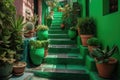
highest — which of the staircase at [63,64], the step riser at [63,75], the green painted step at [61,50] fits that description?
the green painted step at [61,50]

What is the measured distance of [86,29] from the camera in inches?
209

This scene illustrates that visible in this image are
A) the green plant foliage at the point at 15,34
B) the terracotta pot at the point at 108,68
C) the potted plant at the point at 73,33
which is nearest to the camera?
the terracotta pot at the point at 108,68

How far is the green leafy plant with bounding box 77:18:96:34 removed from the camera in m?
5.30

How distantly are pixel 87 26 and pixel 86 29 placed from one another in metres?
0.10

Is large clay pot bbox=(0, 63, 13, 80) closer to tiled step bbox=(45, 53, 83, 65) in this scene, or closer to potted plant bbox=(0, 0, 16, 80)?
potted plant bbox=(0, 0, 16, 80)

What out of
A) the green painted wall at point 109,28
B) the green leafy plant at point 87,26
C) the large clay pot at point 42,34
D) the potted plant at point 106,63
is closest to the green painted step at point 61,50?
the large clay pot at point 42,34

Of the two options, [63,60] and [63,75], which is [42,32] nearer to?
[63,60]

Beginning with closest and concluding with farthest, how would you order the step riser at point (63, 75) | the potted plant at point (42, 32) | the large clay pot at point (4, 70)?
1. the large clay pot at point (4, 70)
2. the step riser at point (63, 75)
3. the potted plant at point (42, 32)

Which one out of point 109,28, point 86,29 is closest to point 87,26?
point 86,29

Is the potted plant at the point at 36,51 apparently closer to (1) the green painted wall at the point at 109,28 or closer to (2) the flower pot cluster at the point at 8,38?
(2) the flower pot cluster at the point at 8,38

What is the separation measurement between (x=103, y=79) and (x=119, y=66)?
42 cm

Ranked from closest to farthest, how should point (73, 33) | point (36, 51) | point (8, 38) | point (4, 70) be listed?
point (4, 70) → point (8, 38) → point (36, 51) → point (73, 33)

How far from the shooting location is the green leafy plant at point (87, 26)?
5.30 meters

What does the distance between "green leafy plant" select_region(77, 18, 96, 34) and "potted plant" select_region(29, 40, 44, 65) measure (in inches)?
60.7
